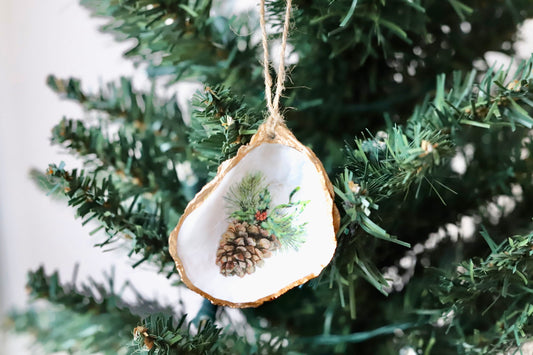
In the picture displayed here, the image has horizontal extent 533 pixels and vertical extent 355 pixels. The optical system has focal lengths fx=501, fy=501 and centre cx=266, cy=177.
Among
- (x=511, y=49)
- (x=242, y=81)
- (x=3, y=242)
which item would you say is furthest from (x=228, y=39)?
(x=3, y=242)

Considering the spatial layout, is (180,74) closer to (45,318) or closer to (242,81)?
(242,81)

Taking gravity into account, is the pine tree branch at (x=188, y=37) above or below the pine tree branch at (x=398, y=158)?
above

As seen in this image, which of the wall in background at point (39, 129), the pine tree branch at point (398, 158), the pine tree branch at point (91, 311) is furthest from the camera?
the wall in background at point (39, 129)

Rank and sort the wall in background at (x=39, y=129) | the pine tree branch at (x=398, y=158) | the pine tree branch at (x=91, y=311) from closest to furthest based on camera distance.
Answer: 1. the pine tree branch at (x=398, y=158)
2. the pine tree branch at (x=91, y=311)
3. the wall in background at (x=39, y=129)

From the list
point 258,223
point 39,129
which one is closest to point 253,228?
point 258,223

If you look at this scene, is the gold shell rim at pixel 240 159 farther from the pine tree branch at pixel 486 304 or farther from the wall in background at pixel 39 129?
the wall in background at pixel 39 129

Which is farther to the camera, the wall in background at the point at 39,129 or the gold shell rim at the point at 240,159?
the wall in background at the point at 39,129

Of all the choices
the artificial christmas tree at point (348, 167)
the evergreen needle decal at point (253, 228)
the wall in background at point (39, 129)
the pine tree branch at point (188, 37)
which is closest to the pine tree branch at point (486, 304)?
the artificial christmas tree at point (348, 167)

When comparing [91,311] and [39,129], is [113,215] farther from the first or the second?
[39,129]

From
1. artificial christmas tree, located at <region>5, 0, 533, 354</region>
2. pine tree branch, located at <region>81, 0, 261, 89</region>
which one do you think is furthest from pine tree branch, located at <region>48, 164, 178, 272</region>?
pine tree branch, located at <region>81, 0, 261, 89</region>
